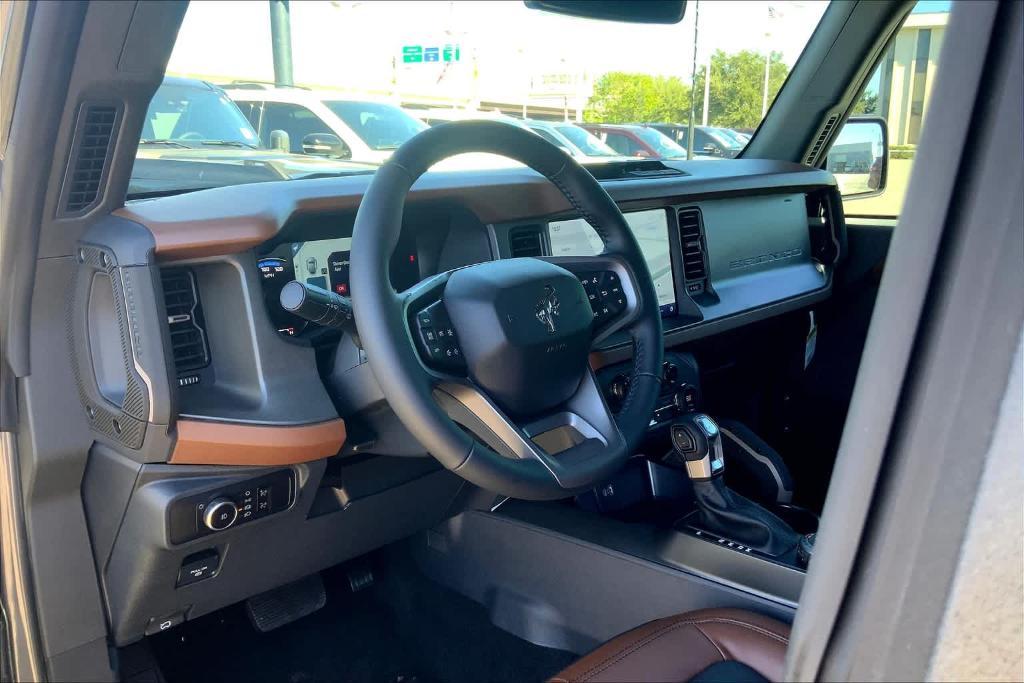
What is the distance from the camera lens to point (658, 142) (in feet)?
25.5

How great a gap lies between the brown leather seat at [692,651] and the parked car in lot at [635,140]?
565cm

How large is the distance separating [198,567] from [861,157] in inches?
123

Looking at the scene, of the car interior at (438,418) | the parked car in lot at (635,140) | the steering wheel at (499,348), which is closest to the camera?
the car interior at (438,418)

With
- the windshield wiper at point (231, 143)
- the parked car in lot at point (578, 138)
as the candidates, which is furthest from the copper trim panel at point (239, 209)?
the parked car in lot at point (578, 138)

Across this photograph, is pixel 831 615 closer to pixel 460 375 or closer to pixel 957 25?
pixel 957 25

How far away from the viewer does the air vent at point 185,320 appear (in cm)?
171

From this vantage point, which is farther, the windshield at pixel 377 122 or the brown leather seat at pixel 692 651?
the windshield at pixel 377 122

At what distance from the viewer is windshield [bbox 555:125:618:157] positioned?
28.5ft

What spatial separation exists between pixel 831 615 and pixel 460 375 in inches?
34.2

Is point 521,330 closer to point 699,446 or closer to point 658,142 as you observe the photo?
point 699,446

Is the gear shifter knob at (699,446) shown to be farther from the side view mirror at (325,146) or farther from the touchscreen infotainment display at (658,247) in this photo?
the side view mirror at (325,146)

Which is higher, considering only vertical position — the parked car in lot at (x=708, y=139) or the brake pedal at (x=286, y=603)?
the parked car in lot at (x=708, y=139)

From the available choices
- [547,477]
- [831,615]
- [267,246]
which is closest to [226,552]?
[267,246]

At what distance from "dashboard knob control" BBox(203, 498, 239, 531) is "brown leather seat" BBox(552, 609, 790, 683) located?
0.76 m
